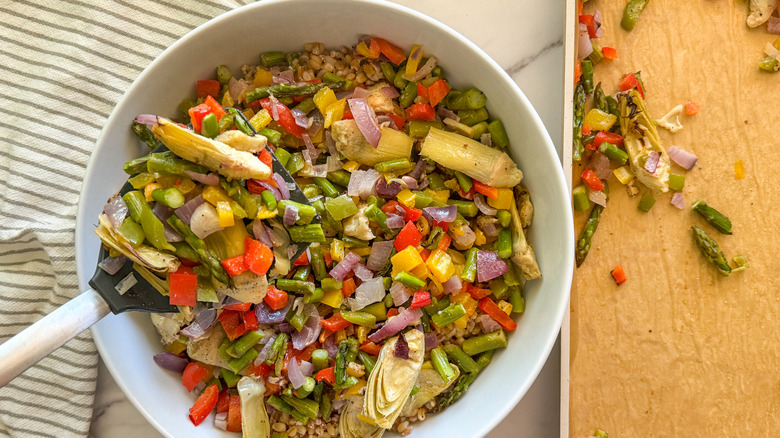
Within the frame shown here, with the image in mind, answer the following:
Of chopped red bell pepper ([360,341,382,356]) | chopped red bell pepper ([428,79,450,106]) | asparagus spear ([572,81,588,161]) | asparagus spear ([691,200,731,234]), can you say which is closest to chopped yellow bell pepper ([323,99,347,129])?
chopped red bell pepper ([428,79,450,106])

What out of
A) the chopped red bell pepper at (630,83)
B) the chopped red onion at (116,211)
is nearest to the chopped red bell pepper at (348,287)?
the chopped red onion at (116,211)

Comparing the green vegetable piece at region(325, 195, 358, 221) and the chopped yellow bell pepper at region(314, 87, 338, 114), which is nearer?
the green vegetable piece at region(325, 195, 358, 221)

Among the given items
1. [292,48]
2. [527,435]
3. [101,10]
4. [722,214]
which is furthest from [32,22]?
[722,214]

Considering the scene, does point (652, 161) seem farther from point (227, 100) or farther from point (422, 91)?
point (227, 100)

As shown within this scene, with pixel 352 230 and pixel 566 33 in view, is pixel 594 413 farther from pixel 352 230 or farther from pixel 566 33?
pixel 566 33

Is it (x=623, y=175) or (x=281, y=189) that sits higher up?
(x=281, y=189)

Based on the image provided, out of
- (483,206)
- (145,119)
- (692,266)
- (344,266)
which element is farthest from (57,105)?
(692,266)

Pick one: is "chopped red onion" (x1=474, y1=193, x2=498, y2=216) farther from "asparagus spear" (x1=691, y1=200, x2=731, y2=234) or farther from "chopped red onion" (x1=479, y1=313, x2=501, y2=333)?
"asparagus spear" (x1=691, y1=200, x2=731, y2=234)
